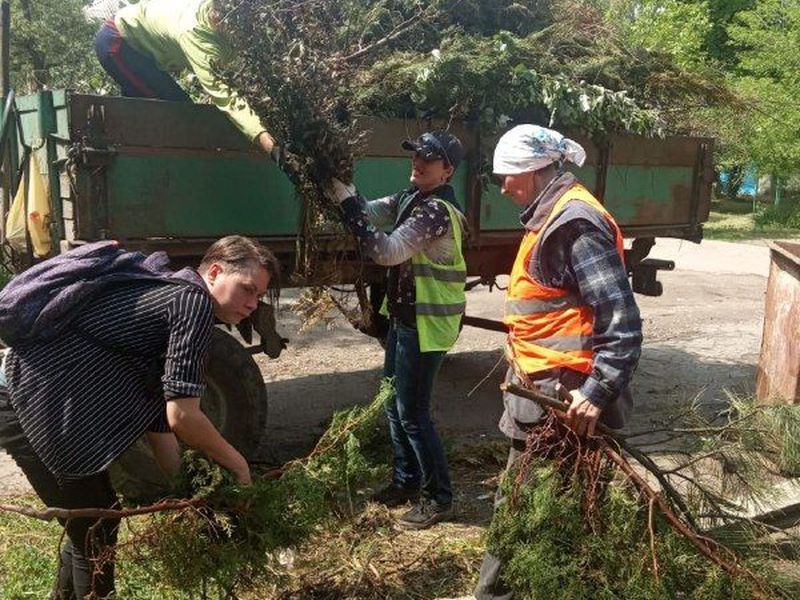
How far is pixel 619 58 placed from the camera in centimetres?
612

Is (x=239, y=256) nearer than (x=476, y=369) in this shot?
Yes

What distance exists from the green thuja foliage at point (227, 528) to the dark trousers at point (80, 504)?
0.09 meters

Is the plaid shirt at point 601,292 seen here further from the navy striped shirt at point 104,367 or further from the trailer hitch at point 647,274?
the trailer hitch at point 647,274

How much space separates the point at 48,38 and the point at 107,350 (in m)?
12.1

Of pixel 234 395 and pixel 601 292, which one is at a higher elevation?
pixel 601 292

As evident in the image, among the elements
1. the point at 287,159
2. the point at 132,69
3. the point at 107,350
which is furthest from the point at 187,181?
the point at 107,350

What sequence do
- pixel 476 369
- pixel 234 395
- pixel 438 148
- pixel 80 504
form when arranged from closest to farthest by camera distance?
pixel 80 504 < pixel 438 148 < pixel 234 395 < pixel 476 369

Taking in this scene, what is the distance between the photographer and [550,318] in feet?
9.25

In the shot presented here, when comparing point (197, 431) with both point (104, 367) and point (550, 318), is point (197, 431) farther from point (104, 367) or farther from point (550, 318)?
point (550, 318)

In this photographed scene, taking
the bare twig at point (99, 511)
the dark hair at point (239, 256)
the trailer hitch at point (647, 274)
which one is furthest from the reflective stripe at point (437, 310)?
the trailer hitch at point (647, 274)

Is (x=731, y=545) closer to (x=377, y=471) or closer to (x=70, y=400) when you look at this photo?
(x=377, y=471)

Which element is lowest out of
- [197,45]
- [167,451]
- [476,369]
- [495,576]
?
[476,369]

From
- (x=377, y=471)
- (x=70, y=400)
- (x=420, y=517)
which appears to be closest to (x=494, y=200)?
(x=420, y=517)

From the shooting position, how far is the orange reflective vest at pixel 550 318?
9.11 feet
